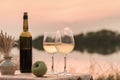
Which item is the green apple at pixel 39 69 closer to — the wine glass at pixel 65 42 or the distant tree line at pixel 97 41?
the wine glass at pixel 65 42

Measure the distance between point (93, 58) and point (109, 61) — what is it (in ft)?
0.91

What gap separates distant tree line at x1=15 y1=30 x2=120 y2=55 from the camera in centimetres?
534

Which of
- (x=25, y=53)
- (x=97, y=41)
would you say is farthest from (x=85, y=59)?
(x=25, y=53)

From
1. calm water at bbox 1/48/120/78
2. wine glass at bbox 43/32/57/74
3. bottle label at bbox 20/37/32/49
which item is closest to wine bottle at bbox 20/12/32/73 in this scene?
bottle label at bbox 20/37/32/49

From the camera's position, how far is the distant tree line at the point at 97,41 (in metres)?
5.34

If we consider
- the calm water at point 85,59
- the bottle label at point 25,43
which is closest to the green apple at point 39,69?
the bottle label at point 25,43

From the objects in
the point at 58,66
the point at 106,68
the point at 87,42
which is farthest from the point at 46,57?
the point at 87,42

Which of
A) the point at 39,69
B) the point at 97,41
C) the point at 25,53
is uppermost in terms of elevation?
the point at 97,41

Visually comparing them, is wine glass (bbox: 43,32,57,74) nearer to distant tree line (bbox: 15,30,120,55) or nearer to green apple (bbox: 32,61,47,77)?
green apple (bbox: 32,61,47,77)

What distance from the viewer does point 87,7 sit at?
5.16m

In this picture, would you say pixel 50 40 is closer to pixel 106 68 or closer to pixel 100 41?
pixel 106 68

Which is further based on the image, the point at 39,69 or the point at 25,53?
the point at 25,53

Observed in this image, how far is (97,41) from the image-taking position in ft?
18.8

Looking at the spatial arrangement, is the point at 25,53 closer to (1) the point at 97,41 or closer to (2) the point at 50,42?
(2) the point at 50,42
